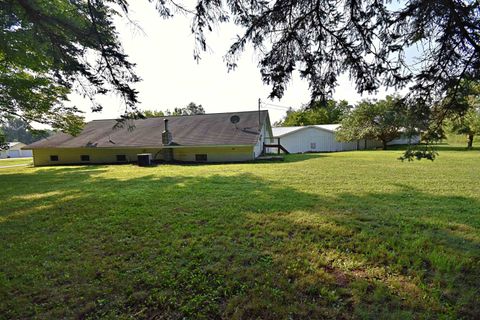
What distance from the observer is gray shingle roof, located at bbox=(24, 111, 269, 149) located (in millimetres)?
16938

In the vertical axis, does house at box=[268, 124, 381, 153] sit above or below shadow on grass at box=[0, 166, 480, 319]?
above

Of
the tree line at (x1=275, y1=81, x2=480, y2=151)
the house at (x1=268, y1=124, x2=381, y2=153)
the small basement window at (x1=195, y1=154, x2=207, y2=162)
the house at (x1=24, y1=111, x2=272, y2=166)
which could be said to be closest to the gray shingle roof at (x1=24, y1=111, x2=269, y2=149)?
the house at (x1=24, y1=111, x2=272, y2=166)

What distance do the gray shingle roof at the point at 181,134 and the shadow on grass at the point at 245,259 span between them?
11.2 m

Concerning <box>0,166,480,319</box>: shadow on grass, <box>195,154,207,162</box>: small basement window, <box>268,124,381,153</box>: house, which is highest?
<box>268,124,381,153</box>: house

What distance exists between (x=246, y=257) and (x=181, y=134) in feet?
51.8

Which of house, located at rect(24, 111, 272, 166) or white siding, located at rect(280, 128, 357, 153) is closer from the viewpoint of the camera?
house, located at rect(24, 111, 272, 166)

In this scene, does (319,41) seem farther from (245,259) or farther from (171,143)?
(171,143)

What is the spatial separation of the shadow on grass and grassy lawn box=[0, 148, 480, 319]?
16mm

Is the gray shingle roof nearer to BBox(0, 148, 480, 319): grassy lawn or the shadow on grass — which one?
BBox(0, 148, 480, 319): grassy lawn

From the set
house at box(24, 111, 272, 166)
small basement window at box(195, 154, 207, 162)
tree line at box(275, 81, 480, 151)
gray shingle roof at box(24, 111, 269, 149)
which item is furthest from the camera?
small basement window at box(195, 154, 207, 162)

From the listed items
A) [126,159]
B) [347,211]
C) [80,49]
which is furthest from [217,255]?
[126,159]

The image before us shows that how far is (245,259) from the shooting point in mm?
3307

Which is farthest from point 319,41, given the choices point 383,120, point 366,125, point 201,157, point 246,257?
point 366,125

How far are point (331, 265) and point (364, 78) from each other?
255cm
